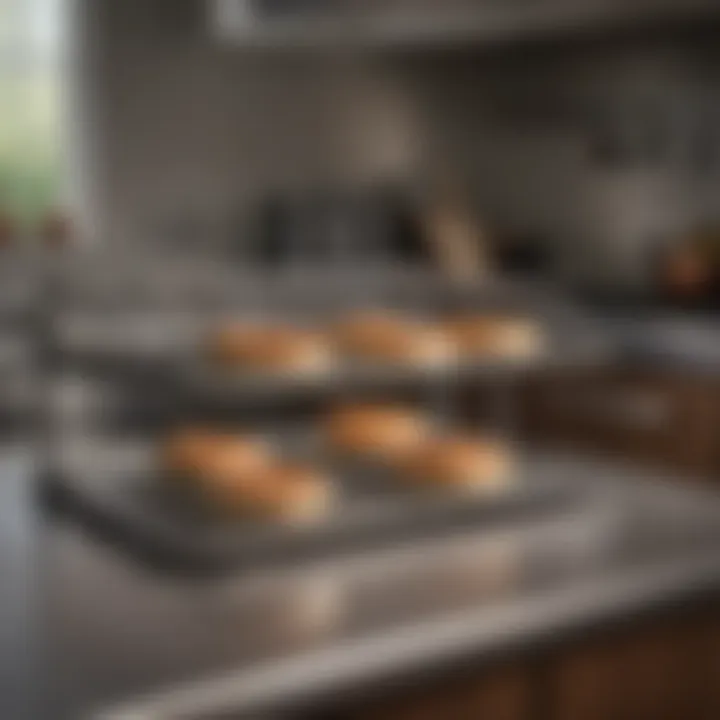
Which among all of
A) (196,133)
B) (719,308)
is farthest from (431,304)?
(196,133)

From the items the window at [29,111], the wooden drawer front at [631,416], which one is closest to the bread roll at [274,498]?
the wooden drawer front at [631,416]

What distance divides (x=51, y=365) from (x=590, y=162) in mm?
2077

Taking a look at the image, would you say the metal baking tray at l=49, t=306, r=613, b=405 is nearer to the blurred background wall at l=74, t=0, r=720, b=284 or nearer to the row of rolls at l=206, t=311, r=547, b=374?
the row of rolls at l=206, t=311, r=547, b=374

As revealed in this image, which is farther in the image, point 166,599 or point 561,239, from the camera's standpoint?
point 561,239

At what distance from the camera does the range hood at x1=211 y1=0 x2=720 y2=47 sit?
244 cm

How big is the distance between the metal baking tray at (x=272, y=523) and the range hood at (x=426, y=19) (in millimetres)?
1340

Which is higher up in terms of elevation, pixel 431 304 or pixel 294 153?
pixel 294 153

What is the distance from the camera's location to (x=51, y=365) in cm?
114

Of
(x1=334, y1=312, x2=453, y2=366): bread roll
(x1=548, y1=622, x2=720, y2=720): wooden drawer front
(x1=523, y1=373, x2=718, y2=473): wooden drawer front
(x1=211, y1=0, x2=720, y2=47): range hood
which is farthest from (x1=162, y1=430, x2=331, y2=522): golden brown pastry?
(x1=211, y1=0, x2=720, y2=47): range hood

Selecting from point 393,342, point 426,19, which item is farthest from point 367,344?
point 426,19

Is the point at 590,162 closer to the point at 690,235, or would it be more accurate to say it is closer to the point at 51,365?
the point at 690,235

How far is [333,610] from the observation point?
936 millimetres

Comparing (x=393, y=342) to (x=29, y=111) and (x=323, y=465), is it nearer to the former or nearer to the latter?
(x=323, y=465)

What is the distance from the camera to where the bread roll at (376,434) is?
126 cm
